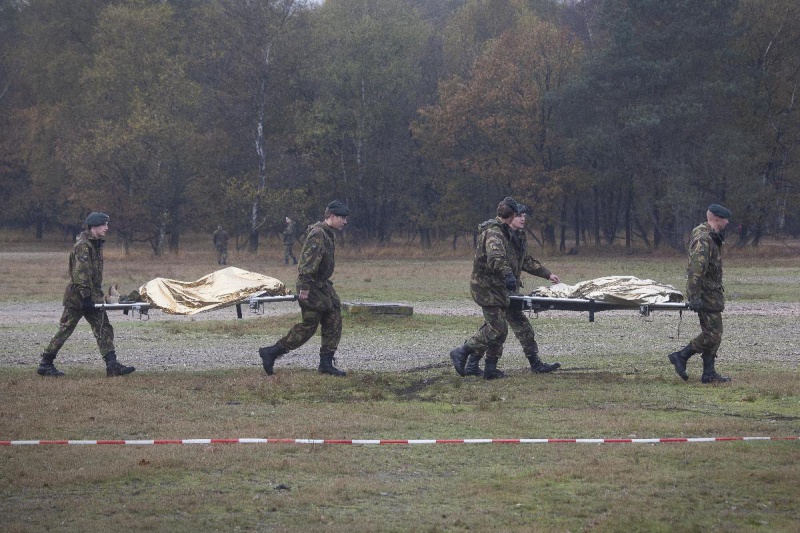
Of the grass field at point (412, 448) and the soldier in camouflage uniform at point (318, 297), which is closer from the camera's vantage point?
the grass field at point (412, 448)

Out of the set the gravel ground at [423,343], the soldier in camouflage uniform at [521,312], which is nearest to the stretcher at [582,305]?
the soldier in camouflage uniform at [521,312]

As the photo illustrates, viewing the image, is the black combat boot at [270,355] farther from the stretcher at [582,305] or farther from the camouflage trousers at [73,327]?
the stretcher at [582,305]

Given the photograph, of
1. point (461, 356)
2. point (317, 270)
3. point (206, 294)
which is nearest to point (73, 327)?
point (206, 294)

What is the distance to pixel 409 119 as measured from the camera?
65.5 m

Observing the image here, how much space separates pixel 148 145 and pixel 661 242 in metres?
Answer: 29.4

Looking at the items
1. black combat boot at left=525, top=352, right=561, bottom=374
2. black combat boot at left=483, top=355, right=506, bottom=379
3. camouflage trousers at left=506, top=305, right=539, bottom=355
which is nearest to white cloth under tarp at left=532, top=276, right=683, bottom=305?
camouflage trousers at left=506, top=305, right=539, bottom=355

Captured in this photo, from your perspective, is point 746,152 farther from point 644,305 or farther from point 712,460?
point 712,460

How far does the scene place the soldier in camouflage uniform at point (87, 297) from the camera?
1356 centimetres

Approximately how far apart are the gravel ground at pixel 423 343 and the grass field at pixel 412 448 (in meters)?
0.13

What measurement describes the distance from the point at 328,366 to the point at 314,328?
592 millimetres

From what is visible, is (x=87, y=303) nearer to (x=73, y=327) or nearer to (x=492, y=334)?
(x=73, y=327)

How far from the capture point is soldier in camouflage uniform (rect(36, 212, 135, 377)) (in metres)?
13.6

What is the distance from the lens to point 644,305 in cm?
1345

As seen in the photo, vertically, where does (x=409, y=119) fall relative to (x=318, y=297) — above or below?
above
